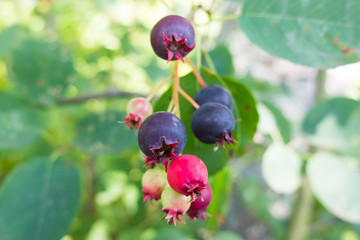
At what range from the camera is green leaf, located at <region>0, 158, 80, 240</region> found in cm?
83

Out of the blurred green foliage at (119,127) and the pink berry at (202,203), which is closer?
the pink berry at (202,203)

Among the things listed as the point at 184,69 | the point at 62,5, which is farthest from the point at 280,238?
the point at 62,5

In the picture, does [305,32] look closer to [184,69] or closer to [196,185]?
[184,69]

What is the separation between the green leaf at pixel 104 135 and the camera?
107cm

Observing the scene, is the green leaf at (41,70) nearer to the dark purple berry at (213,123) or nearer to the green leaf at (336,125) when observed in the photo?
the dark purple berry at (213,123)

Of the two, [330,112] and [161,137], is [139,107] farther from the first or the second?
[330,112]

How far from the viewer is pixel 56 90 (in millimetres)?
1161

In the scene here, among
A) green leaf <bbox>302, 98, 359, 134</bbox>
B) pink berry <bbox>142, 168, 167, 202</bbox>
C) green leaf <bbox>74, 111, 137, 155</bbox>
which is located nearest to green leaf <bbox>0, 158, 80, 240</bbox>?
green leaf <bbox>74, 111, 137, 155</bbox>

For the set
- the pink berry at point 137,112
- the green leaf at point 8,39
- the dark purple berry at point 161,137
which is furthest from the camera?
the green leaf at point 8,39

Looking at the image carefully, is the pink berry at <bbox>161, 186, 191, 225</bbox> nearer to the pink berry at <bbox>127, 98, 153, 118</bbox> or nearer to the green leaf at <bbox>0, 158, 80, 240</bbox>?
the pink berry at <bbox>127, 98, 153, 118</bbox>

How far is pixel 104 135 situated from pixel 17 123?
13.2 inches

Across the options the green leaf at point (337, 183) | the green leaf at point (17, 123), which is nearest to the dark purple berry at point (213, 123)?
the green leaf at point (337, 183)

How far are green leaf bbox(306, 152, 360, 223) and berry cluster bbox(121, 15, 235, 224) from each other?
2.15ft

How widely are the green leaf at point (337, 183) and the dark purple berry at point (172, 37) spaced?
789mm
